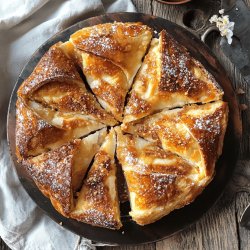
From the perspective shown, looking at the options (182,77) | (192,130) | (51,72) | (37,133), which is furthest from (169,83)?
(37,133)

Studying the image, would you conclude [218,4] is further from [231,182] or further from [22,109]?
[22,109]

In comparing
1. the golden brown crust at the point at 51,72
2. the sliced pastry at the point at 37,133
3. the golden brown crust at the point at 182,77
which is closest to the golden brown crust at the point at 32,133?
the sliced pastry at the point at 37,133

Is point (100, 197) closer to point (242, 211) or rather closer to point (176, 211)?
point (176, 211)

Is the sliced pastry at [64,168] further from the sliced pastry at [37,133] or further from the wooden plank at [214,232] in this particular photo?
the wooden plank at [214,232]

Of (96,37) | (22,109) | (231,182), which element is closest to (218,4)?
(96,37)

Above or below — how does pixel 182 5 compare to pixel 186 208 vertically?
above

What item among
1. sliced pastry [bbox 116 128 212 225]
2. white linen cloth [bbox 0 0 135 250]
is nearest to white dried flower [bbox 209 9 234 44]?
white linen cloth [bbox 0 0 135 250]
